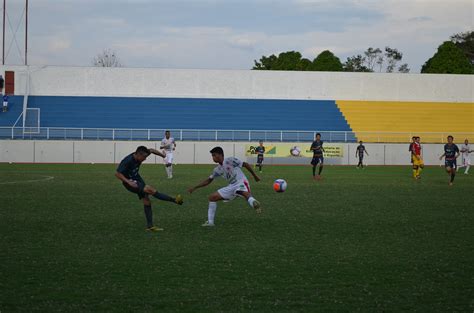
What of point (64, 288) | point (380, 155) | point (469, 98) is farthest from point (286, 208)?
point (469, 98)

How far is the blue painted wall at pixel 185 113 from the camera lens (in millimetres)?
55756

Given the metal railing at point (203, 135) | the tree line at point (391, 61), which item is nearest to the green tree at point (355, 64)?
the tree line at point (391, 61)

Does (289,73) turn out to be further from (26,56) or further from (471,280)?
(471,280)

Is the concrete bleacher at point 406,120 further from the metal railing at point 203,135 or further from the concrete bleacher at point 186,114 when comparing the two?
the concrete bleacher at point 186,114

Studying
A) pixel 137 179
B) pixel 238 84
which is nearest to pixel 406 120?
pixel 238 84

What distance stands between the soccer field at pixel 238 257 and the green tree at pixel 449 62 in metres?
67.2

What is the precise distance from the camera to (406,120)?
59.0 metres

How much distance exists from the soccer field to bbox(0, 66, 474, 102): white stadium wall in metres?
41.6

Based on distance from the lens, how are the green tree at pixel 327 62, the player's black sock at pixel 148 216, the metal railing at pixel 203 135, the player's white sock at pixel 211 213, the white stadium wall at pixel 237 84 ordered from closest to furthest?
the player's black sock at pixel 148 216 < the player's white sock at pixel 211 213 < the metal railing at pixel 203 135 < the white stadium wall at pixel 237 84 < the green tree at pixel 327 62

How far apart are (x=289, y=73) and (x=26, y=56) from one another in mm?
21986

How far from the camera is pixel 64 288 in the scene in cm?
872

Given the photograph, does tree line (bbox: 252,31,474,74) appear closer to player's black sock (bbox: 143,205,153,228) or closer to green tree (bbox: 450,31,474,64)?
green tree (bbox: 450,31,474,64)

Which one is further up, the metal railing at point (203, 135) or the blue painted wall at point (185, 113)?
the blue painted wall at point (185, 113)

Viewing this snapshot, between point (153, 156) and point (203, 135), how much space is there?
389 centimetres
